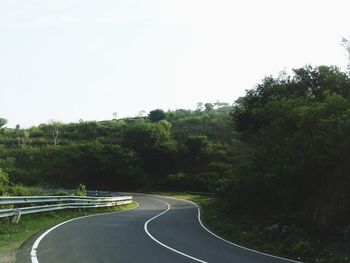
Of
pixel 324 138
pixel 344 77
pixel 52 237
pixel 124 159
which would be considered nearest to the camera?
pixel 52 237

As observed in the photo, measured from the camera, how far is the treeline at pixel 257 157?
1888 centimetres

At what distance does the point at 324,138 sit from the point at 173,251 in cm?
836

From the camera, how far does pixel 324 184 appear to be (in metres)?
19.2

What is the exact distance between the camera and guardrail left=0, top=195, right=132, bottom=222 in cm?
1836

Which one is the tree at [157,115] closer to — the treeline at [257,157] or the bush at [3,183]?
the treeline at [257,157]

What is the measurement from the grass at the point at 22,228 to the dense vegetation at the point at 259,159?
3.39 meters

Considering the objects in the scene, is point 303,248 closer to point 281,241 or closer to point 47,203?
point 281,241

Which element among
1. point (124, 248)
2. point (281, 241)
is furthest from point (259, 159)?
point (124, 248)

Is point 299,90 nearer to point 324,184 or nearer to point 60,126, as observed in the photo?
point 324,184

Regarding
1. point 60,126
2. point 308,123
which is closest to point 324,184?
point 308,123

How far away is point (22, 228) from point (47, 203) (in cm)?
680

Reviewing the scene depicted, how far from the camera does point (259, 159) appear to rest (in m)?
26.2

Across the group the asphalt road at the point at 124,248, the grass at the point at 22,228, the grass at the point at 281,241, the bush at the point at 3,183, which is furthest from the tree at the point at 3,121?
the asphalt road at the point at 124,248

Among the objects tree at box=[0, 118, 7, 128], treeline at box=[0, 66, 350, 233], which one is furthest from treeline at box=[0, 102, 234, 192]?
tree at box=[0, 118, 7, 128]
